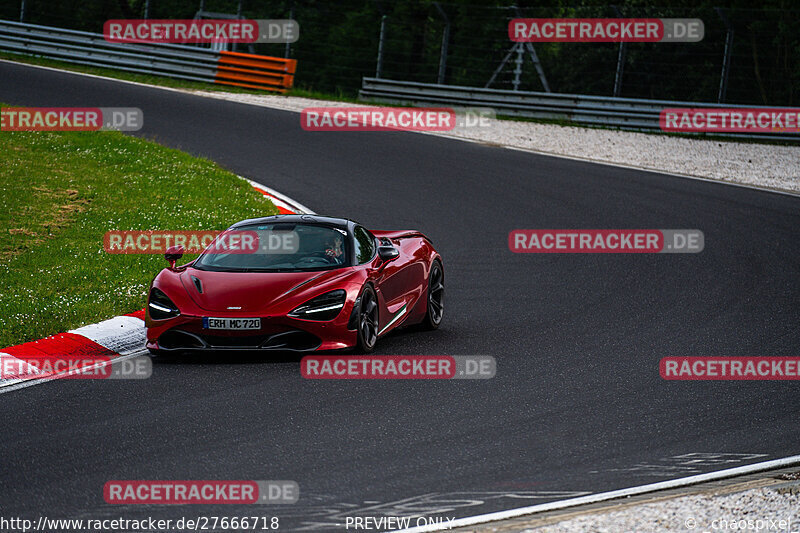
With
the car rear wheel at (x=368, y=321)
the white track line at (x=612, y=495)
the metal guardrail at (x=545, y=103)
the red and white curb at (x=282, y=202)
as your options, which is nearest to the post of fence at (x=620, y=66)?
the metal guardrail at (x=545, y=103)

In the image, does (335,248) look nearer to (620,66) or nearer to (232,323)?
(232,323)

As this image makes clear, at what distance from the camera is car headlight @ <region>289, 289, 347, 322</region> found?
352 inches

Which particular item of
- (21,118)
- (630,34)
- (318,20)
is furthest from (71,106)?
(630,34)

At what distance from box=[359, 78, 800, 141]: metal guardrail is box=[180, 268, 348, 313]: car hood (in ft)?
54.9

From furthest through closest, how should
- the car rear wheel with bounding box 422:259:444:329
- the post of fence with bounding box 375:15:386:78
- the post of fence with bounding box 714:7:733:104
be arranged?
the post of fence with bounding box 375:15:386:78, the post of fence with bounding box 714:7:733:104, the car rear wheel with bounding box 422:259:444:329

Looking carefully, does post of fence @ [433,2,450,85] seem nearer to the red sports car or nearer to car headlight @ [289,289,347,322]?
the red sports car

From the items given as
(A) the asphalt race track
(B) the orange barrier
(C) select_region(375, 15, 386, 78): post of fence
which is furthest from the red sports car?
(B) the orange barrier

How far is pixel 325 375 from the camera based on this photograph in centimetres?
855

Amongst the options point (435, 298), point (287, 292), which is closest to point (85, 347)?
point (287, 292)

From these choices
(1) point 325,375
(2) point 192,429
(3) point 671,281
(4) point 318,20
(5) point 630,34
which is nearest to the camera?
(2) point 192,429

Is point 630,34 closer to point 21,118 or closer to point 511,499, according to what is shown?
point 21,118

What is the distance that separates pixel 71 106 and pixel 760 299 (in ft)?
50.1

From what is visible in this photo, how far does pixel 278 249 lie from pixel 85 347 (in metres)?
1.90

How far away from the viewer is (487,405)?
7.77 metres
